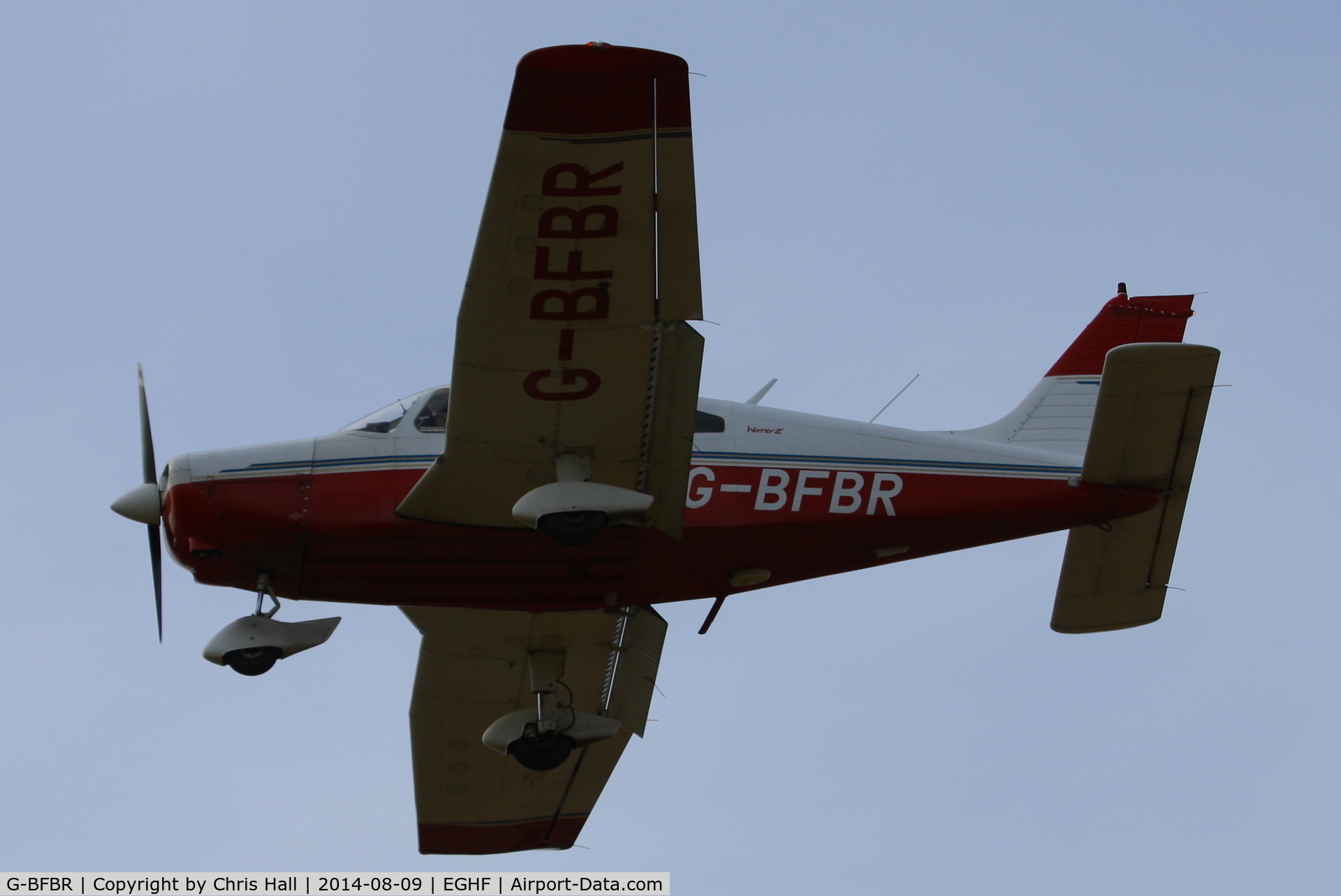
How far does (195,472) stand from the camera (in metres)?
10.4

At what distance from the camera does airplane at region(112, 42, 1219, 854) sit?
9.03m

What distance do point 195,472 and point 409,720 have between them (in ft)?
13.4

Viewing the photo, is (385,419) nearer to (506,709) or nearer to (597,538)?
(597,538)

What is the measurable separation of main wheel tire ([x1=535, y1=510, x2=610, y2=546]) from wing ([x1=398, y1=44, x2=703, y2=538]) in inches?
19.4

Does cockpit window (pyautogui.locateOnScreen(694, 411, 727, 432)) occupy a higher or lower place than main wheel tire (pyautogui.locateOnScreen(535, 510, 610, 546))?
higher

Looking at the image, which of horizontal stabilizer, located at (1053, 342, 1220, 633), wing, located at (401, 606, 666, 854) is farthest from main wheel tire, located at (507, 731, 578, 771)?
horizontal stabilizer, located at (1053, 342, 1220, 633)

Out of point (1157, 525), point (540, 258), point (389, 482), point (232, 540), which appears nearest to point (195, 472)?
point (232, 540)

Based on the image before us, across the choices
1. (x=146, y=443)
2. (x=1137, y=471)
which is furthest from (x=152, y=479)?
(x=1137, y=471)

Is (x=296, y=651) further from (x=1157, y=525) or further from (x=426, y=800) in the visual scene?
(x=1157, y=525)

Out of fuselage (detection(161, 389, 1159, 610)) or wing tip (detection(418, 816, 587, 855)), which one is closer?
fuselage (detection(161, 389, 1159, 610))

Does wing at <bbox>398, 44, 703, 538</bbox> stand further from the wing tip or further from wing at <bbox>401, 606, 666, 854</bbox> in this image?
the wing tip

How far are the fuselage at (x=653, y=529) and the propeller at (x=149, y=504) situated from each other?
0.23m

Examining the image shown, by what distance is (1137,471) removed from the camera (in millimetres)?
11344

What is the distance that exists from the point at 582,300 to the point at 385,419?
2235mm
